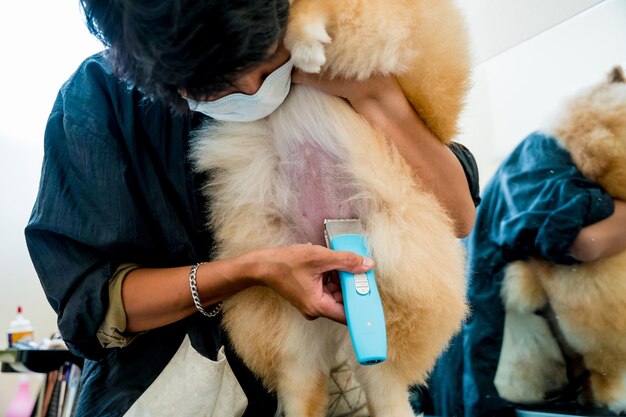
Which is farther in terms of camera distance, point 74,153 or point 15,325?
point 15,325

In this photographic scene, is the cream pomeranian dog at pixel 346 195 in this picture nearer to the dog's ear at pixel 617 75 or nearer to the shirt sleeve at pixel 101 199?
the shirt sleeve at pixel 101 199

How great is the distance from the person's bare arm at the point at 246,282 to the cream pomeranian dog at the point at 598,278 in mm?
722

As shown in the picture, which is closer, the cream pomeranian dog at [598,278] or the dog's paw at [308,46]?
the dog's paw at [308,46]

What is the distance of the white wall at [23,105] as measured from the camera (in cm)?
191

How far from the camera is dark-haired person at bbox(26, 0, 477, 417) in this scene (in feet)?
2.28

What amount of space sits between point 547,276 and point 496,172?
1.20 ft

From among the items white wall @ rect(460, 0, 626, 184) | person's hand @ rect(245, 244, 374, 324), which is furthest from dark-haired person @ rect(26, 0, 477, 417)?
white wall @ rect(460, 0, 626, 184)

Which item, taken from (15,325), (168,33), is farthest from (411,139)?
(15,325)

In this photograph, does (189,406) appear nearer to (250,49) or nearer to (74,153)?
(74,153)

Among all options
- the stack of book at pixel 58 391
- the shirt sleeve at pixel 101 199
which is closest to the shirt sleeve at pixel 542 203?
the shirt sleeve at pixel 101 199

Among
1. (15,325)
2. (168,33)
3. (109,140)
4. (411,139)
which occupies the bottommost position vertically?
(15,325)

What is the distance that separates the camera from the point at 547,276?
1209 millimetres

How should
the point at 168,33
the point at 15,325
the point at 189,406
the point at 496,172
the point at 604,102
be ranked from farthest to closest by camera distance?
the point at 15,325, the point at 496,172, the point at 604,102, the point at 189,406, the point at 168,33

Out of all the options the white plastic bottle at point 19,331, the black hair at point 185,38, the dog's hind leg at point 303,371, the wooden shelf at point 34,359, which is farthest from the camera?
the white plastic bottle at point 19,331
